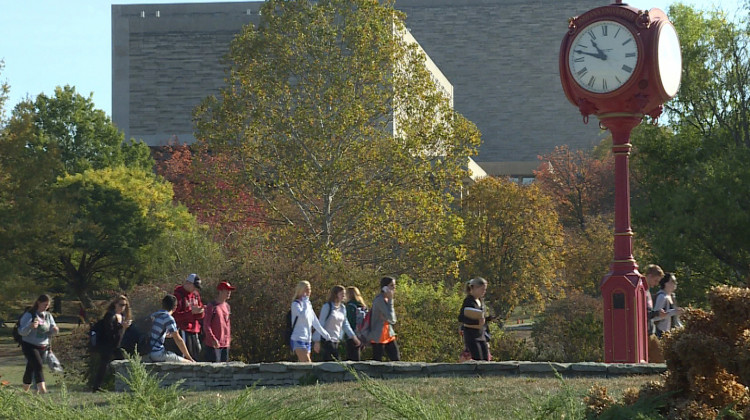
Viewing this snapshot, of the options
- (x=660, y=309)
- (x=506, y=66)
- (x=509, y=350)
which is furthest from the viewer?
(x=506, y=66)

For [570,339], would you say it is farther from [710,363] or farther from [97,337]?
[710,363]

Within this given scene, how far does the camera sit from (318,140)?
28.5m

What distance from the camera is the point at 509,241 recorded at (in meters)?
44.6

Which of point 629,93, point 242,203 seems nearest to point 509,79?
point 242,203

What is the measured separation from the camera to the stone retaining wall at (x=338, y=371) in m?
12.6

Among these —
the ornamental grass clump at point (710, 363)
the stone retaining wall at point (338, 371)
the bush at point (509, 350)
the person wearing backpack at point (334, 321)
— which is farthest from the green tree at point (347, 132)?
the ornamental grass clump at point (710, 363)

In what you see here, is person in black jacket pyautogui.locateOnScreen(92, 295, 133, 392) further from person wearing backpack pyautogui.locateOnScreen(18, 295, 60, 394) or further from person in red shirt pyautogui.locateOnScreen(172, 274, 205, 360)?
person wearing backpack pyautogui.locateOnScreen(18, 295, 60, 394)

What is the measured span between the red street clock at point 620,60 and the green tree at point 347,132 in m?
14.3

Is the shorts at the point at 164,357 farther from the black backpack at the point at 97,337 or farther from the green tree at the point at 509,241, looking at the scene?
the green tree at the point at 509,241

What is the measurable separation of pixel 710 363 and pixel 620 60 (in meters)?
7.26

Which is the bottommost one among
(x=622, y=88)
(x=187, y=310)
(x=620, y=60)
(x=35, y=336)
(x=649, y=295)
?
(x=35, y=336)

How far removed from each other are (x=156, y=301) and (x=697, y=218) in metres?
12.1

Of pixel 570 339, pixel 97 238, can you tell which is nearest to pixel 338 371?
pixel 570 339

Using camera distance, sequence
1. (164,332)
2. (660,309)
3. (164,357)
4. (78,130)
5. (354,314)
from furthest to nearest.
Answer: (78,130) < (354,314) < (660,309) < (164,357) < (164,332)
